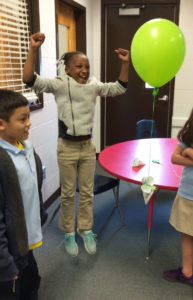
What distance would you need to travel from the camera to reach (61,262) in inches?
82.1

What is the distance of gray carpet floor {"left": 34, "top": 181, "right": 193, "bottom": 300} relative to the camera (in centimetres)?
180

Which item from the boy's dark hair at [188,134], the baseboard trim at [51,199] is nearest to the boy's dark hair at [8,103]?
the boy's dark hair at [188,134]

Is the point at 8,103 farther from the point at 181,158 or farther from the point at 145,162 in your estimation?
the point at 145,162

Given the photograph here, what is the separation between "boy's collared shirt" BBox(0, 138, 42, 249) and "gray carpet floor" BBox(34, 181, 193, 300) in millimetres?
682

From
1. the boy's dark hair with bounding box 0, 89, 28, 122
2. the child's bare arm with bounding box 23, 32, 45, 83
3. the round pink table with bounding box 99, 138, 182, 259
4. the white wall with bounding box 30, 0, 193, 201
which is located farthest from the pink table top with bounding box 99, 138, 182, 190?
the boy's dark hair with bounding box 0, 89, 28, 122

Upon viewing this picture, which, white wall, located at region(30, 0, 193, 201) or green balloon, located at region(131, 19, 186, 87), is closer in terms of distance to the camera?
green balloon, located at region(131, 19, 186, 87)

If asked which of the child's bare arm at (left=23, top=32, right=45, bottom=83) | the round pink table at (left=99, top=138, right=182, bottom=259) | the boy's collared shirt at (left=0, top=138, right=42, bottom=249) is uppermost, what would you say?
the child's bare arm at (left=23, top=32, right=45, bottom=83)

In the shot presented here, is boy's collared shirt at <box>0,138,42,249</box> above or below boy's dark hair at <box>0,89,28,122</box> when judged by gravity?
below

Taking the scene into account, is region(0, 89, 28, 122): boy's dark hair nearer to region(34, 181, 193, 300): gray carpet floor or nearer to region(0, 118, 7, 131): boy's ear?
region(0, 118, 7, 131): boy's ear

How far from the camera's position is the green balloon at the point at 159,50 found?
1711 millimetres

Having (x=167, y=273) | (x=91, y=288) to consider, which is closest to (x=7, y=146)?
(x=91, y=288)

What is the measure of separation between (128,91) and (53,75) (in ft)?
5.50

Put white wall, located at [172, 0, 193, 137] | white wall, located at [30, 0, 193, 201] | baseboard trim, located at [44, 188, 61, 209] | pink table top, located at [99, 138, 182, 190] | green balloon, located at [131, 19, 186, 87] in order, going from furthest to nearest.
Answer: white wall, located at [172, 0, 193, 137]
baseboard trim, located at [44, 188, 61, 209]
white wall, located at [30, 0, 193, 201]
pink table top, located at [99, 138, 182, 190]
green balloon, located at [131, 19, 186, 87]

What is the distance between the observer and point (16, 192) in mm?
1142
